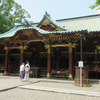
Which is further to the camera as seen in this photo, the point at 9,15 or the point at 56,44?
the point at 9,15

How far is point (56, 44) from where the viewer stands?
13.6 meters

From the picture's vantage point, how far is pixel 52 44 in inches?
542

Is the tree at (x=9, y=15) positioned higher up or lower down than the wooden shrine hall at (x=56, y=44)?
higher up

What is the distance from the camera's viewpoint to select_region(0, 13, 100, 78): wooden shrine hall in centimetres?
1266

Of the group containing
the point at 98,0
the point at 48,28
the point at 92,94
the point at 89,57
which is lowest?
the point at 92,94

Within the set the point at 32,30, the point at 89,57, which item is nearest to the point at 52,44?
the point at 32,30

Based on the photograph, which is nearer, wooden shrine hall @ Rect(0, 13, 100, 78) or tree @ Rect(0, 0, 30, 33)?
wooden shrine hall @ Rect(0, 13, 100, 78)

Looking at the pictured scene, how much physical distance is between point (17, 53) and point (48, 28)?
7076 mm

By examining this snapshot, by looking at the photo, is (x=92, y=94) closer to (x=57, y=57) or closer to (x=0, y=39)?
(x=57, y=57)

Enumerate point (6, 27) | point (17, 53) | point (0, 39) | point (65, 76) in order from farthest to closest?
point (6, 27) → point (17, 53) → point (0, 39) → point (65, 76)

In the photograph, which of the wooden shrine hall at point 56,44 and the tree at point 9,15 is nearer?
the wooden shrine hall at point 56,44

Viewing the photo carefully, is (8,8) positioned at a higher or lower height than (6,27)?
higher

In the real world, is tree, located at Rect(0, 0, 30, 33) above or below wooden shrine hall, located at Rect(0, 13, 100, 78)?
above

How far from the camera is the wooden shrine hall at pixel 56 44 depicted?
41.5 feet
